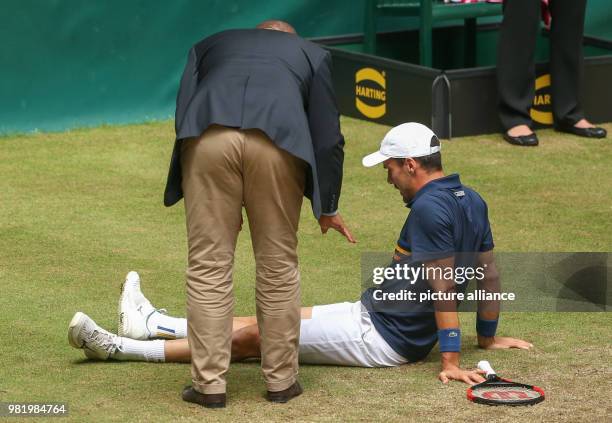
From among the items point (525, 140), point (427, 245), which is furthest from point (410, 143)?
point (525, 140)

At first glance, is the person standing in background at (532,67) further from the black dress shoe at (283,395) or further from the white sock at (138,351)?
the black dress shoe at (283,395)

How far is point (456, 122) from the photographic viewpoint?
10047 millimetres

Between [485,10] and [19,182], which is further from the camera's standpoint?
[485,10]

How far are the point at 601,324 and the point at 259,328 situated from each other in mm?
1833

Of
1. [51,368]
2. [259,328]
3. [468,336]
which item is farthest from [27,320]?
[468,336]

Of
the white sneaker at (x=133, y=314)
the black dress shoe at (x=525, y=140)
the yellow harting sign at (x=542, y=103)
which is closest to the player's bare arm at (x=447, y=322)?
the white sneaker at (x=133, y=314)

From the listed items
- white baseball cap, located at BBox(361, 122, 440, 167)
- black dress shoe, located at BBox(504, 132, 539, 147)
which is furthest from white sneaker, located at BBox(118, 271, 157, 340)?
black dress shoe, located at BBox(504, 132, 539, 147)

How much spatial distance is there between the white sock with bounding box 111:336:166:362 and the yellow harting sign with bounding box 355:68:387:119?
518cm

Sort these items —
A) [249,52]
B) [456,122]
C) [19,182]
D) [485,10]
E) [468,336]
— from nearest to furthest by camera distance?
[249,52], [468,336], [19,182], [456,122], [485,10]

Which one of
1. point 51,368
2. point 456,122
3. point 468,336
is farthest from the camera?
point 456,122

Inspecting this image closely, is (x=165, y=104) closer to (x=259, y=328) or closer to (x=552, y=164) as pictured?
(x=552, y=164)

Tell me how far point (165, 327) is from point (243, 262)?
1502mm

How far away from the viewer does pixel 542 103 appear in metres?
10.3

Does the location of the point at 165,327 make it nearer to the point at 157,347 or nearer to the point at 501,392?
the point at 157,347
